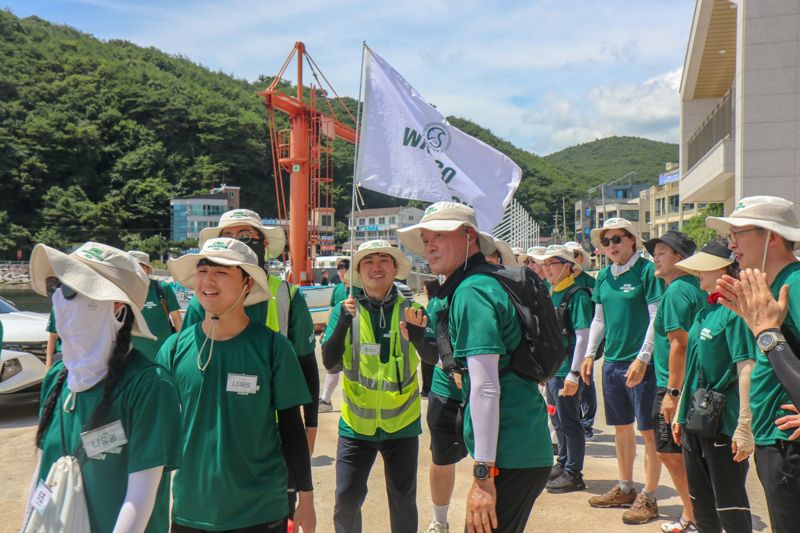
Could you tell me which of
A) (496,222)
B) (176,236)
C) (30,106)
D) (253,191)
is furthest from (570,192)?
(496,222)

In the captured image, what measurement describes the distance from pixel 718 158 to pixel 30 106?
106 meters

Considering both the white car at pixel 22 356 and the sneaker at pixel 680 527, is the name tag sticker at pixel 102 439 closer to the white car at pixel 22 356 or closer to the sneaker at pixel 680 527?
the sneaker at pixel 680 527

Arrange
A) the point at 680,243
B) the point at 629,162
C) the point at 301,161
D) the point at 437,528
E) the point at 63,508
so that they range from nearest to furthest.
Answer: the point at 63,508
the point at 437,528
the point at 680,243
the point at 301,161
the point at 629,162

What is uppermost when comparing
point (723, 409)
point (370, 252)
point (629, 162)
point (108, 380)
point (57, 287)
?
point (629, 162)

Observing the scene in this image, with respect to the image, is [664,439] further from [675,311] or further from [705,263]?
[705,263]

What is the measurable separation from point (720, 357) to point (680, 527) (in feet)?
5.40

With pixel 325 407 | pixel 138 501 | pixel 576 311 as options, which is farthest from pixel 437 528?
pixel 325 407

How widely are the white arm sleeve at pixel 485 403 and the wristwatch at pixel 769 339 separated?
1024 millimetres

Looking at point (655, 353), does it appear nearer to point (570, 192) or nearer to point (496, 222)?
point (496, 222)

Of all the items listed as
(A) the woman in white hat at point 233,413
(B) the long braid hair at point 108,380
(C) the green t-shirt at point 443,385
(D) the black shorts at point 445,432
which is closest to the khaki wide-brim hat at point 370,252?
(C) the green t-shirt at point 443,385

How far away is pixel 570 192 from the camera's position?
131 metres

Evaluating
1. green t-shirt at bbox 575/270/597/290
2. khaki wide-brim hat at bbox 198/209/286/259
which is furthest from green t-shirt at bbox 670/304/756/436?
green t-shirt at bbox 575/270/597/290

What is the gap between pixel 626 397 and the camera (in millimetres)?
4957

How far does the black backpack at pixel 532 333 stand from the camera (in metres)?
2.59
